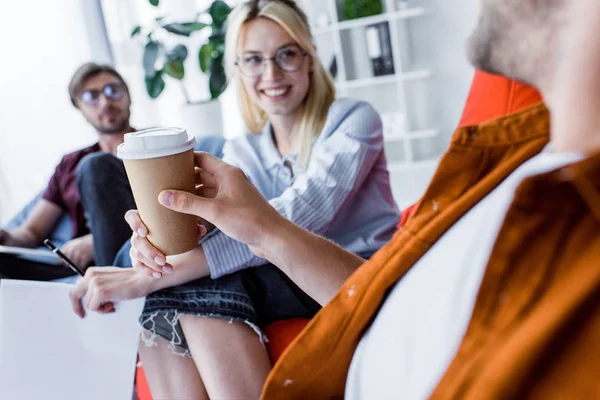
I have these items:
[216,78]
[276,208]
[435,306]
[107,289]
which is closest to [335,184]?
[276,208]

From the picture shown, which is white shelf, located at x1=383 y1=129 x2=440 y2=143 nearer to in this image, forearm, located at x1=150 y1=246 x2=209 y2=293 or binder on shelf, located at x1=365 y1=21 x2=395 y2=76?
binder on shelf, located at x1=365 y1=21 x2=395 y2=76

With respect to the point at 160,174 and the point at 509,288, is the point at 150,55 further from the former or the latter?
the point at 509,288

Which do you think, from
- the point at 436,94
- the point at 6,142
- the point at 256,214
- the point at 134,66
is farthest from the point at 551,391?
the point at 436,94

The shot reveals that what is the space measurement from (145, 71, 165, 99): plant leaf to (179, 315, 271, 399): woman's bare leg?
6.21 ft

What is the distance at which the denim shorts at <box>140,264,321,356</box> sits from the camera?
1.02 meters

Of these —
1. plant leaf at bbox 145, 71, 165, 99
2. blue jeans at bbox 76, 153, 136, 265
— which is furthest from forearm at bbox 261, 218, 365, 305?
plant leaf at bbox 145, 71, 165, 99

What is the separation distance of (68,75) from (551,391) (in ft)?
8.85

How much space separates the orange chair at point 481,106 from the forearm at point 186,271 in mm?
186

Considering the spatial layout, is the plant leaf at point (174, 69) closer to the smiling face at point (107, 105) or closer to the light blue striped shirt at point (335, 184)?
the smiling face at point (107, 105)

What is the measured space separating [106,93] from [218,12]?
882 millimetres

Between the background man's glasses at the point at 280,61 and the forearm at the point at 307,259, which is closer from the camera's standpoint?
the forearm at the point at 307,259

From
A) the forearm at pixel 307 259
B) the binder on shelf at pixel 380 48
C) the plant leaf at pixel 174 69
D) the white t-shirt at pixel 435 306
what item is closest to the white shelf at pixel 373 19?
the binder on shelf at pixel 380 48

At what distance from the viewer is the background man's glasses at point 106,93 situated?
1.93m

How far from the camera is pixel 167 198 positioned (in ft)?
2.33
